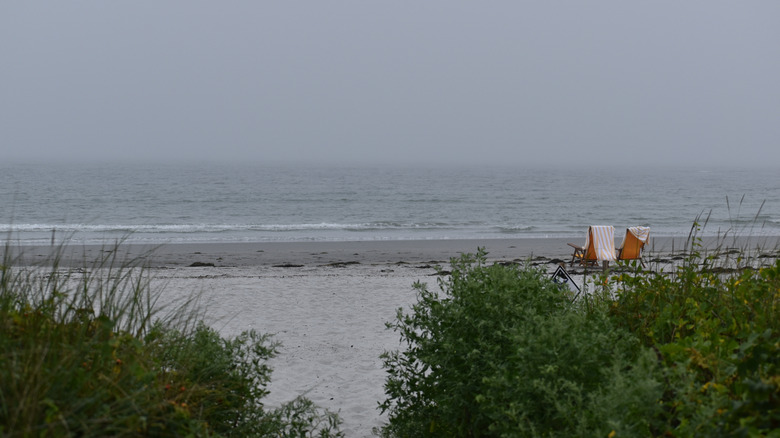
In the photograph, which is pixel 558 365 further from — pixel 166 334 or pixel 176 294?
pixel 176 294

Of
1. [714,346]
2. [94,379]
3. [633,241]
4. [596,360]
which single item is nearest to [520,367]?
[596,360]

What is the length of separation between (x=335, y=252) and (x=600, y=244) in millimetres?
7235

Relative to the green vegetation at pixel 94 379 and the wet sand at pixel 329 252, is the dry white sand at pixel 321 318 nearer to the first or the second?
the green vegetation at pixel 94 379

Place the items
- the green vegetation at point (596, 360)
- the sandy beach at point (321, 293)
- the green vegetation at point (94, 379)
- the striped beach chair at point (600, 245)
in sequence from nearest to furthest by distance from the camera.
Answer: the green vegetation at point (94, 379)
the green vegetation at point (596, 360)
the sandy beach at point (321, 293)
the striped beach chair at point (600, 245)

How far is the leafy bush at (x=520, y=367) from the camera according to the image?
2406 millimetres

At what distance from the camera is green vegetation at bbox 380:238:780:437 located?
7.40ft

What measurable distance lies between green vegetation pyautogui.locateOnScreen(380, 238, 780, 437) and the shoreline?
9.85 metres

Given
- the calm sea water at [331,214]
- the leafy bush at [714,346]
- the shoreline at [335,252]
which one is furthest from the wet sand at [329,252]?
the leafy bush at [714,346]

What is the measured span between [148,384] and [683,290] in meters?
3.16

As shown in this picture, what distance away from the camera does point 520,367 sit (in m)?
2.84

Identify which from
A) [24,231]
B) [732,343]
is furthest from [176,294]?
[24,231]

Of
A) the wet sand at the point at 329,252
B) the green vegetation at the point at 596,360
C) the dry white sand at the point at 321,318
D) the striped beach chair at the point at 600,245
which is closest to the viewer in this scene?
the green vegetation at the point at 596,360

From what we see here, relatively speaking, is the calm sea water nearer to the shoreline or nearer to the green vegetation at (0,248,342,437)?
the shoreline

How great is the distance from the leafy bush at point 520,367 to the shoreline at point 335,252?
32.6 ft
